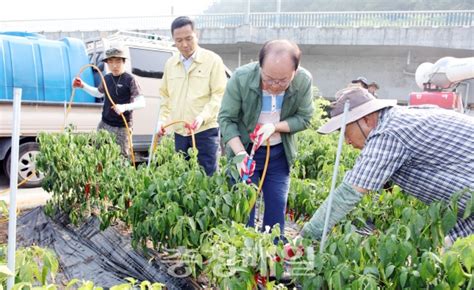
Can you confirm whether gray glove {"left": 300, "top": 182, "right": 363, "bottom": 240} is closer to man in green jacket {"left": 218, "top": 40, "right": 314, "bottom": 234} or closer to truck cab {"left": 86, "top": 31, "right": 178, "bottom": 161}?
man in green jacket {"left": 218, "top": 40, "right": 314, "bottom": 234}

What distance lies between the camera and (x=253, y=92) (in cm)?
230

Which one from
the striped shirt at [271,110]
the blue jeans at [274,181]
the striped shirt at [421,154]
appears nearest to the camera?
the striped shirt at [421,154]

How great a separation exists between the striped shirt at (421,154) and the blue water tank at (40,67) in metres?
4.35

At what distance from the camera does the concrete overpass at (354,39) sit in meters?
11.7

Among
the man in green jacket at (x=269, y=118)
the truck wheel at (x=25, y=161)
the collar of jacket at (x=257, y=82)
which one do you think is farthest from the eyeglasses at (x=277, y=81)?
the truck wheel at (x=25, y=161)

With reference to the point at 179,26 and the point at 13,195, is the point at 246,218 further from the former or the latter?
the point at 179,26

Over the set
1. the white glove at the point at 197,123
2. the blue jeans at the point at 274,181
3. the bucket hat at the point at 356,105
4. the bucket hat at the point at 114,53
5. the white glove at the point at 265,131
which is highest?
the bucket hat at the point at 114,53

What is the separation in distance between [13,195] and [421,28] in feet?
40.1

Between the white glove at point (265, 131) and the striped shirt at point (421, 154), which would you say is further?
the white glove at point (265, 131)

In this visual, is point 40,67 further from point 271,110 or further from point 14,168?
point 14,168

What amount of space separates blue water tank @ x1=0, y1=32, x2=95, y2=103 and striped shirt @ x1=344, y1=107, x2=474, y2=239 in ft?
14.3

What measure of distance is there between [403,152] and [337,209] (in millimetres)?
328

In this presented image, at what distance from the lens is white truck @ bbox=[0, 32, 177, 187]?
4824 millimetres

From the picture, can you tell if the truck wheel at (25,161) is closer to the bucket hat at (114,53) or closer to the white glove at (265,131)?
the bucket hat at (114,53)
